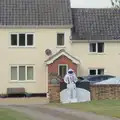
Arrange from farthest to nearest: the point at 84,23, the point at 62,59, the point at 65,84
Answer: the point at 84,23 < the point at 62,59 < the point at 65,84

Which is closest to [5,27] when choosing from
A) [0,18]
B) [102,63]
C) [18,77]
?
[0,18]

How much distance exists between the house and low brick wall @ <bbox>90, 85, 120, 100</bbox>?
1558 cm

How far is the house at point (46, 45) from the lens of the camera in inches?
2010

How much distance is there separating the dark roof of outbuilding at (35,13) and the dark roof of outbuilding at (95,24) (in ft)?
5.75

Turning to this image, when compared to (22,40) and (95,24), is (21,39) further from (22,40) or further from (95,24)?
(95,24)

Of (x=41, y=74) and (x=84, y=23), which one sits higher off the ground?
(x=84, y=23)

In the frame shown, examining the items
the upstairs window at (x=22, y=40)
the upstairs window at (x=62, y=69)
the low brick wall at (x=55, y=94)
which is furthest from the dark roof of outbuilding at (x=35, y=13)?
the low brick wall at (x=55, y=94)

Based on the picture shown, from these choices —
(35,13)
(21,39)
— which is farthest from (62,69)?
(35,13)

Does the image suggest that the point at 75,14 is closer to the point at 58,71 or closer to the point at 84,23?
the point at 84,23

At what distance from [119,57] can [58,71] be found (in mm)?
6087

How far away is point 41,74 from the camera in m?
51.1

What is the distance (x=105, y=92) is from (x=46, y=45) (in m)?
18.2

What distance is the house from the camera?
5106 centimetres

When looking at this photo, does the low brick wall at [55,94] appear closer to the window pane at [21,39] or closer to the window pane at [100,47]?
the window pane at [21,39]
